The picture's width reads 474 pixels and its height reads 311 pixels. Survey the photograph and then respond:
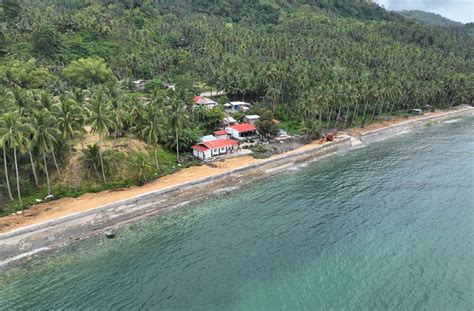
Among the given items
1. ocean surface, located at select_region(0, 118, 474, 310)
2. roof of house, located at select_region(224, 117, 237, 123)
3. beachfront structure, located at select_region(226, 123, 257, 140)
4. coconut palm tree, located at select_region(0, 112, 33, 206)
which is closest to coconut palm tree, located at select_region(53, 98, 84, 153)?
coconut palm tree, located at select_region(0, 112, 33, 206)

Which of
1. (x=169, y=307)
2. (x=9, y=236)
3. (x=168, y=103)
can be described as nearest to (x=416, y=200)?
(x=169, y=307)

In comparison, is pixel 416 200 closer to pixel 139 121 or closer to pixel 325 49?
pixel 139 121

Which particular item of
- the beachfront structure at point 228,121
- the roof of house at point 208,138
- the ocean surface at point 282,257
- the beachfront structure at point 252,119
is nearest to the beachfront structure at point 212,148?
the roof of house at point 208,138

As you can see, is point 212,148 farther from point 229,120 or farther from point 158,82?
point 158,82

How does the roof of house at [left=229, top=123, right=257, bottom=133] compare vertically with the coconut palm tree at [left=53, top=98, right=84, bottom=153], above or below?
below

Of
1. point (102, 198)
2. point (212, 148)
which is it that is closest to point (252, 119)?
point (212, 148)

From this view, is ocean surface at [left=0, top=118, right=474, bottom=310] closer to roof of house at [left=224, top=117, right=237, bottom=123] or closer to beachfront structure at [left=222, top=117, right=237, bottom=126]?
beachfront structure at [left=222, top=117, right=237, bottom=126]
